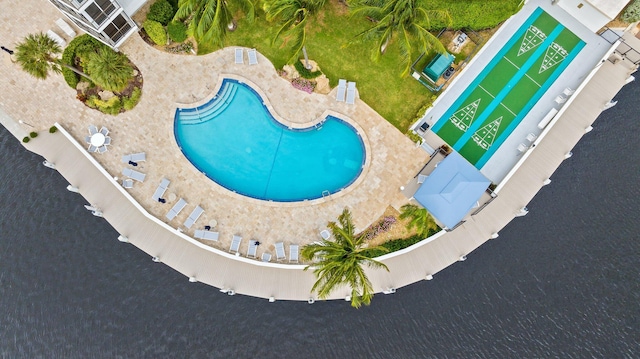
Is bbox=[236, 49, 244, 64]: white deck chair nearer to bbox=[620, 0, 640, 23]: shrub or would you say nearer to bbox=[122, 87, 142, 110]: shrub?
bbox=[122, 87, 142, 110]: shrub

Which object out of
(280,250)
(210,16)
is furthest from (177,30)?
(280,250)

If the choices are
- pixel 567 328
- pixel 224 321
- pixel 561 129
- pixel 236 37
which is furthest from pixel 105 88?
pixel 567 328

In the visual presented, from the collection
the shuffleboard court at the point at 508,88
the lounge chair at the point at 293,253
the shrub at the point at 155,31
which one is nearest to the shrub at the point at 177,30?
the shrub at the point at 155,31

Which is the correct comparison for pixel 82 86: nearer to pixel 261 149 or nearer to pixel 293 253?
pixel 261 149

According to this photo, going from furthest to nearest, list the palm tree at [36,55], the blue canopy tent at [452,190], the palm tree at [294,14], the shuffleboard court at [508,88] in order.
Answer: the shuffleboard court at [508,88] → the blue canopy tent at [452,190] → the palm tree at [36,55] → the palm tree at [294,14]

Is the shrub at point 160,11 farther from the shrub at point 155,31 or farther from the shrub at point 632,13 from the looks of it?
the shrub at point 632,13

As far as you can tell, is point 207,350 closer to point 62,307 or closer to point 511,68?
point 62,307

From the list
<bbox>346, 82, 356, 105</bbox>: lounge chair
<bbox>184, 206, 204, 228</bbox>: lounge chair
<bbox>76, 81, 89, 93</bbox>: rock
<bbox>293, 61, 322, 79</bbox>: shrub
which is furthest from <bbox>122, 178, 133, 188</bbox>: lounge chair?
<bbox>346, 82, 356, 105</bbox>: lounge chair
